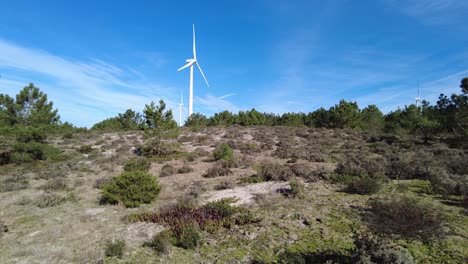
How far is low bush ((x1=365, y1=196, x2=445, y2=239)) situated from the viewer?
21.8ft

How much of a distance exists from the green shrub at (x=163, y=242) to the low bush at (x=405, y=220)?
18.1 feet

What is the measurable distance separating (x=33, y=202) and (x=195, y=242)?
924 centimetres

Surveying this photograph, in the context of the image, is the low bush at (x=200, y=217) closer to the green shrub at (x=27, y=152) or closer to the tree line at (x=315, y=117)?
the green shrub at (x=27, y=152)

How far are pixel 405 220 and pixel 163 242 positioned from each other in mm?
6571

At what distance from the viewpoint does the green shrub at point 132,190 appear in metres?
11.1

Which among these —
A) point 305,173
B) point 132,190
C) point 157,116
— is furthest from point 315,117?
point 132,190

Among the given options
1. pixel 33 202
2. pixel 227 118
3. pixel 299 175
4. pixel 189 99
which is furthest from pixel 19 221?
pixel 227 118

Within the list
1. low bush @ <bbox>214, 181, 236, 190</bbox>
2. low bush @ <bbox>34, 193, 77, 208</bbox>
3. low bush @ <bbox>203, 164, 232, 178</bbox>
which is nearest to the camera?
low bush @ <bbox>34, 193, 77, 208</bbox>

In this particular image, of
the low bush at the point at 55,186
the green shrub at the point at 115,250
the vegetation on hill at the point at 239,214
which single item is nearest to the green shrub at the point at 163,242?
the vegetation on hill at the point at 239,214

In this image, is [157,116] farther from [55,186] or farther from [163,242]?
[163,242]

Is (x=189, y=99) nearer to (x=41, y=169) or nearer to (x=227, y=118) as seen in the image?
(x=227, y=118)

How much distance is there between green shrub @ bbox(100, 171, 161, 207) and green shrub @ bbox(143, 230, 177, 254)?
3.86 m

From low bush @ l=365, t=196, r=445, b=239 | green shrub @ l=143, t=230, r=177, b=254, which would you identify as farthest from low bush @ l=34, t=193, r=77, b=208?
low bush @ l=365, t=196, r=445, b=239

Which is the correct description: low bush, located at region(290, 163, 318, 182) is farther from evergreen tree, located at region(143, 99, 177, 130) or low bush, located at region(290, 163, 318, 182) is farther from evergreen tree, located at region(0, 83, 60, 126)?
evergreen tree, located at region(0, 83, 60, 126)
